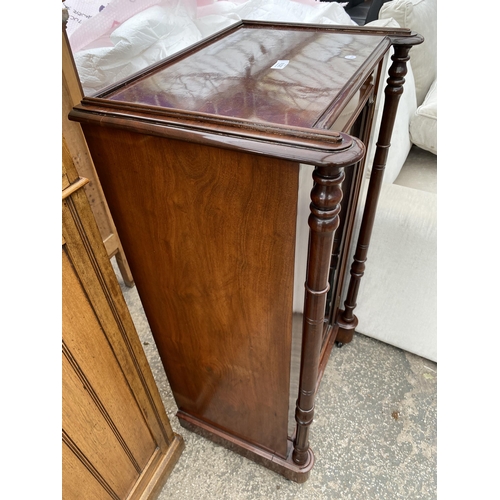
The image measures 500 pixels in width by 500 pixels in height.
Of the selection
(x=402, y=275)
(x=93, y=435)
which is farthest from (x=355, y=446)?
(x=93, y=435)

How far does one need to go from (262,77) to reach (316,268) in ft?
1.11

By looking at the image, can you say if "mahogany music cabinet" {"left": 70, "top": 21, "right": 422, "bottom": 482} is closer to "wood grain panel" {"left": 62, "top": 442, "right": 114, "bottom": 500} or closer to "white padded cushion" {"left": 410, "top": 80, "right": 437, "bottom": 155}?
"wood grain panel" {"left": 62, "top": 442, "right": 114, "bottom": 500}

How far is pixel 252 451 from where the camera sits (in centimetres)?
104

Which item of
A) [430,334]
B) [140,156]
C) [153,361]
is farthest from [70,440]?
[430,334]

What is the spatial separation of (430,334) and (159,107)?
109 cm

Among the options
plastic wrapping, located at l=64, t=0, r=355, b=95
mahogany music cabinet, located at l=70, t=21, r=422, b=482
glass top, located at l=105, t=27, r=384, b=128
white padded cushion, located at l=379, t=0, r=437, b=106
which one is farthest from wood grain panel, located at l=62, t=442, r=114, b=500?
white padded cushion, located at l=379, t=0, r=437, b=106

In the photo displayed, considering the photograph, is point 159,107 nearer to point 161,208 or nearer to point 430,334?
point 161,208

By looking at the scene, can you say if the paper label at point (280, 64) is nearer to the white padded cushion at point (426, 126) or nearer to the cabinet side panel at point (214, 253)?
the cabinet side panel at point (214, 253)

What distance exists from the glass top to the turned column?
8cm

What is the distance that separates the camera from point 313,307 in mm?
632

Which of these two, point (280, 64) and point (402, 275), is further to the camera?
point (402, 275)

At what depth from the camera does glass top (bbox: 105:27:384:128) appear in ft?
1.89

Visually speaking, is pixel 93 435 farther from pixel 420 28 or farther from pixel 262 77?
pixel 420 28

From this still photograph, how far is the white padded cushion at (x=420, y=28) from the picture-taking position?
1.48 metres
